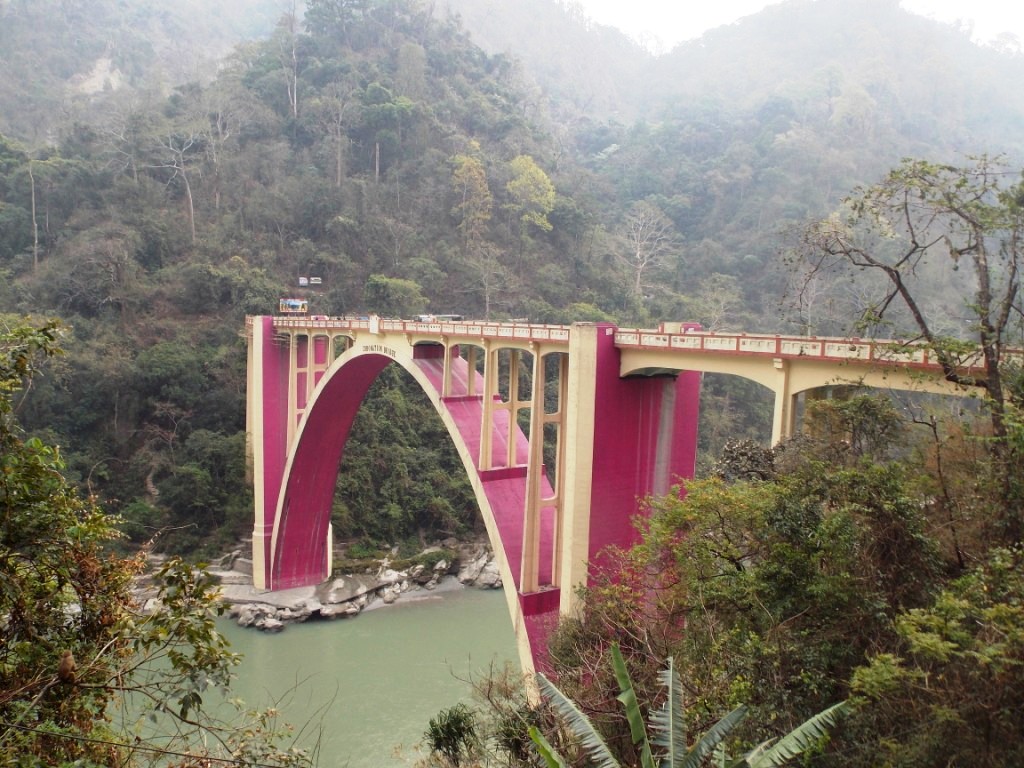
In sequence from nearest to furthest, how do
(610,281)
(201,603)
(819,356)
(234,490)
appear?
(201,603), (819,356), (234,490), (610,281)

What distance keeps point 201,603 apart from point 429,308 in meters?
21.7

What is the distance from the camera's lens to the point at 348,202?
2634 cm

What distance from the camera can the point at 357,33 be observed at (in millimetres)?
33094

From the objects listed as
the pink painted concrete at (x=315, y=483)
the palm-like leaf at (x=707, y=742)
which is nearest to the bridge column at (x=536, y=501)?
the palm-like leaf at (x=707, y=742)

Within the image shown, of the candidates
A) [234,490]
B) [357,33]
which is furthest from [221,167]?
[234,490]

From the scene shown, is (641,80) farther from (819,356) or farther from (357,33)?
(819,356)

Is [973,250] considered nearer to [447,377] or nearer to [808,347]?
[808,347]

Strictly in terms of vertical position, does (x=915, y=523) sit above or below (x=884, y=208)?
below

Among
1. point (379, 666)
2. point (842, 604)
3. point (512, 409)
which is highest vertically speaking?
point (512, 409)

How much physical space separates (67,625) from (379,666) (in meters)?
11.1

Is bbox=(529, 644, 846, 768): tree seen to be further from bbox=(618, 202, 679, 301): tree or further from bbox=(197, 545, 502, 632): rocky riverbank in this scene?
bbox=(618, 202, 679, 301): tree

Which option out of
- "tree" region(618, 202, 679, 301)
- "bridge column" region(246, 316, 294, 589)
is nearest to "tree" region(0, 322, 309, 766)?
"bridge column" region(246, 316, 294, 589)

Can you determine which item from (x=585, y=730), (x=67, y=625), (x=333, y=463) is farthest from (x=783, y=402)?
(x=333, y=463)

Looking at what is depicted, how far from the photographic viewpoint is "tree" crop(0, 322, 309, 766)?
129 inches
